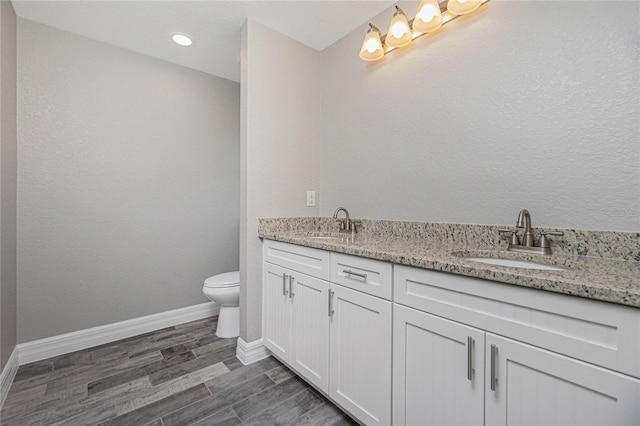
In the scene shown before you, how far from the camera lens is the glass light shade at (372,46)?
1.70m

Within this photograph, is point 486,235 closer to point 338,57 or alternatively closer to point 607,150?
point 607,150

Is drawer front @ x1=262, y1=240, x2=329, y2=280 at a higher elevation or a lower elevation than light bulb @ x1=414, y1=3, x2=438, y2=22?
lower

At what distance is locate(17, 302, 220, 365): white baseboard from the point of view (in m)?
1.83

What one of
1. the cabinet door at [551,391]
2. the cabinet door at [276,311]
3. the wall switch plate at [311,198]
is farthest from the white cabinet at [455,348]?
the wall switch plate at [311,198]

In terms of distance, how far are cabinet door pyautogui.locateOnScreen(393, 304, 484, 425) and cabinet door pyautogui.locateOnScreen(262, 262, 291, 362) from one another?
765 mm

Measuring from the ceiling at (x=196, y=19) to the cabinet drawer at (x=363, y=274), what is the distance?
1.62 metres

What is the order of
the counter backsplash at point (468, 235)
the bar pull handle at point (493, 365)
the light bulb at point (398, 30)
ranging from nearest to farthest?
the bar pull handle at point (493, 365)
the counter backsplash at point (468, 235)
the light bulb at point (398, 30)

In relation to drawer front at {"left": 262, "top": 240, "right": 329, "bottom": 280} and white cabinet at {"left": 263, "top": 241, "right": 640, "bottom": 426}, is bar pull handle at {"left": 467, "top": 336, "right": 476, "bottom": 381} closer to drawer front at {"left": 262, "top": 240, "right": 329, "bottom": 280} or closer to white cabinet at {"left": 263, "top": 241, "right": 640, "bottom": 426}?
white cabinet at {"left": 263, "top": 241, "right": 640, "bottom": 426}

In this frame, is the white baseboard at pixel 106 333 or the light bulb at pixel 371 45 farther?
the white baseboard at pixel 106 333

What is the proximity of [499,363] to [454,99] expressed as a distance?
126 centimetres

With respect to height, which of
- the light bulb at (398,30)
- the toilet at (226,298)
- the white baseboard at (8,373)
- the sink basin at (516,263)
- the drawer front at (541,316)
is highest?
the light bulb at (398,30)

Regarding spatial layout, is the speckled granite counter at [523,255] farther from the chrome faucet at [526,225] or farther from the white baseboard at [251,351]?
the white baseboard at [251,351]

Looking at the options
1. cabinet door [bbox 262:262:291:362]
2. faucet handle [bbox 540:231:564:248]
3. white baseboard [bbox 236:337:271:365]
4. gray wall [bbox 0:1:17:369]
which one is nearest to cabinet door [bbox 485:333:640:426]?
faucet handle [bbox 540:231:564:248]

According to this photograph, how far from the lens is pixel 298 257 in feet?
5.11
